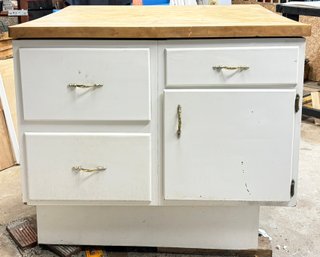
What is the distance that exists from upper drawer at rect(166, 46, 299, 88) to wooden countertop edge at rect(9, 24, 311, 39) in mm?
44

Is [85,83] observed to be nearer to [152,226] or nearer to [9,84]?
[152,226]

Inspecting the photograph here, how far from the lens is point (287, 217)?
196 centimetres

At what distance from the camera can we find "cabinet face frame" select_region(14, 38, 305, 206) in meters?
1.43

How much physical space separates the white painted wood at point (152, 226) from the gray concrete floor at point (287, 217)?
13cm

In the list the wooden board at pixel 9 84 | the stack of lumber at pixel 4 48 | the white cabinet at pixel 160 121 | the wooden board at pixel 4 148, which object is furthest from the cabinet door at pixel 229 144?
the stack of lumber at pixel 4 48

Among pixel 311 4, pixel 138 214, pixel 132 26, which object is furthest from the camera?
pixel 311 4

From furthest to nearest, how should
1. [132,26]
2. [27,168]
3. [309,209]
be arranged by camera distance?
1. [309,209]
2. [27,168]
3. [132,26]

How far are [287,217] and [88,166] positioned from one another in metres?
0.92

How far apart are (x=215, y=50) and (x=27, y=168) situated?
2.33 feet

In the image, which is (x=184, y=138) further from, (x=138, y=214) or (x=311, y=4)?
(x=311, y=4)

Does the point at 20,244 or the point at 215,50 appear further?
the point at 20,244

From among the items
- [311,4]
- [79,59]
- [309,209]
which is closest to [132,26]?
[79,59]

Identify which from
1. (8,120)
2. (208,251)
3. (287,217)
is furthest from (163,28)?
(8,120)

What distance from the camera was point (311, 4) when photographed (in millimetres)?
2963
